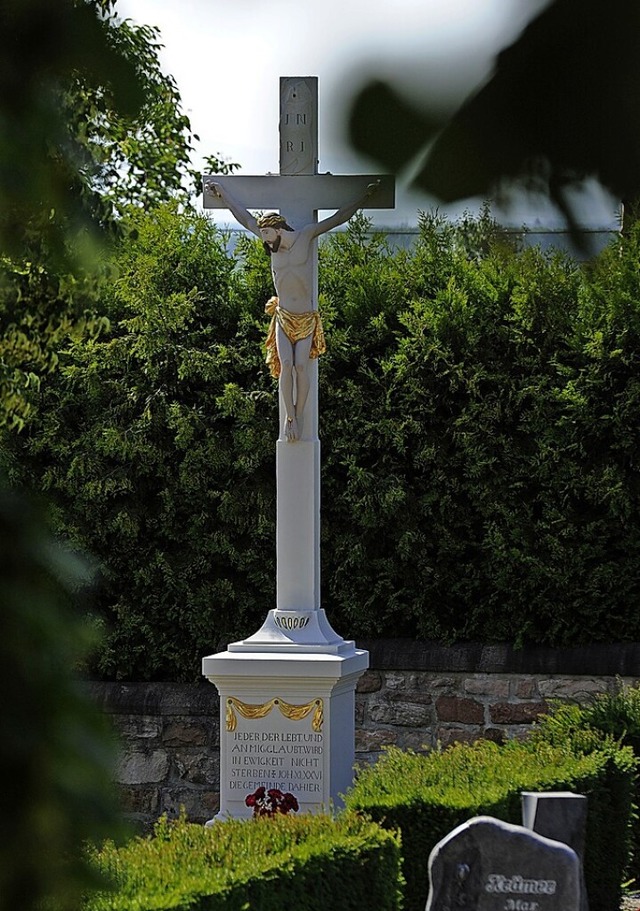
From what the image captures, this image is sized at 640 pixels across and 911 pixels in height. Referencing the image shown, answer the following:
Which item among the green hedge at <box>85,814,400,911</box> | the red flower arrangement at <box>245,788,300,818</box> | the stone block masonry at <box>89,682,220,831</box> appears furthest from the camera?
the stone block masonry at <box>89,682,220,831</box>

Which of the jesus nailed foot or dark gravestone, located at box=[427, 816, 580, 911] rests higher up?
the jesus nailed foot

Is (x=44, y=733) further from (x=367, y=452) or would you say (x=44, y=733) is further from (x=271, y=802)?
(x=367, y=452)

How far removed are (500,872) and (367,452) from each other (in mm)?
4520

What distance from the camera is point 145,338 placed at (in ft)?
28.7

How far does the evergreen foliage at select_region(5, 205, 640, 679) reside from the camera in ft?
26.8

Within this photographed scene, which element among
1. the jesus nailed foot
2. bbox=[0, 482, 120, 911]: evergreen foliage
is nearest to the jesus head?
the jesus nailed foot

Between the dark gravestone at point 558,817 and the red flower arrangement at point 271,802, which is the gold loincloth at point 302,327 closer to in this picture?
the red flower arrangement at point 271,802

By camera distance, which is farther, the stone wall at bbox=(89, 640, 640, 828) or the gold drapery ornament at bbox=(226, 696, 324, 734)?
the stone wall at bbox=(89, 640, 640, 828)

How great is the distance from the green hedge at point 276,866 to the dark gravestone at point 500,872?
0.22 metres

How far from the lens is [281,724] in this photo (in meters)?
6.67

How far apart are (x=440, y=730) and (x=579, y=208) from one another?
755 centimetres

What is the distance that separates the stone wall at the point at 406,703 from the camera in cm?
802

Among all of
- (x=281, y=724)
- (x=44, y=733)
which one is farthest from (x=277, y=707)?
(x=44, y=733)

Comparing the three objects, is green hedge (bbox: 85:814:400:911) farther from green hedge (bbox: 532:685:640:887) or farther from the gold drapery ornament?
green hedge (bbox: 532:685:640:887)
